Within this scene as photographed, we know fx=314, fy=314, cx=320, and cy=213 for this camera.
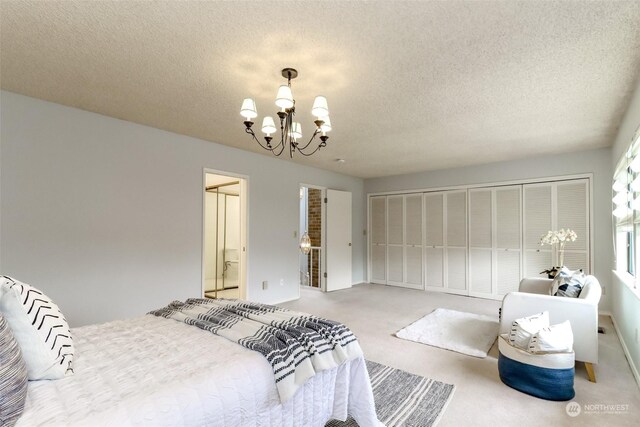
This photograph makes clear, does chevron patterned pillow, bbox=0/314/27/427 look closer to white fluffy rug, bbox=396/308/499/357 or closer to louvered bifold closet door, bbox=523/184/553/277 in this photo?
white fluffy rug, bbox=396/308/499/357

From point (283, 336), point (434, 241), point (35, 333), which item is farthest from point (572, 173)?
point (35, 333)

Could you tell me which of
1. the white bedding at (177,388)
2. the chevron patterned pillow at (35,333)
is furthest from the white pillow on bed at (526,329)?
the chevron patterned pillow at (35,333)

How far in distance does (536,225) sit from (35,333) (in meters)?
6.00

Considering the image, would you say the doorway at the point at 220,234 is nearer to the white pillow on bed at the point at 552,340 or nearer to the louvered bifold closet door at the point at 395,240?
the louvered bifold closet door at the point at 395,240

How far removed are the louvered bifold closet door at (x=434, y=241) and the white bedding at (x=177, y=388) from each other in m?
4.62

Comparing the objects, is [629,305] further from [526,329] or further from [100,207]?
[100,207]

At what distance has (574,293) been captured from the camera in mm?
2934

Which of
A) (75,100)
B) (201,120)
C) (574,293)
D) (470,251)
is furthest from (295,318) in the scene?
(470,251)

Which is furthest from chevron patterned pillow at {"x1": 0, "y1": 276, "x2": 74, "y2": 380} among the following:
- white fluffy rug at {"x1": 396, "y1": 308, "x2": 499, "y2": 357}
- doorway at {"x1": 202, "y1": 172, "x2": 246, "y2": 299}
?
doorway at {"x1": 202, "y1": 172, "x2": 246, "y2": 299}

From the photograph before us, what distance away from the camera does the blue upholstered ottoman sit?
87.6 inches

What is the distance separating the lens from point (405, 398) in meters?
2.27

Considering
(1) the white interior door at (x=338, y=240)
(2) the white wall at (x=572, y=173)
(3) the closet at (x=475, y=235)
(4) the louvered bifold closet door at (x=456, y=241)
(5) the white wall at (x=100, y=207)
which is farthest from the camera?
(1) the white interior door at (x=338, y=240)

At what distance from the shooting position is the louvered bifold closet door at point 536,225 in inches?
195

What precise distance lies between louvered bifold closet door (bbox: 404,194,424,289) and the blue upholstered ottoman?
394 cm
